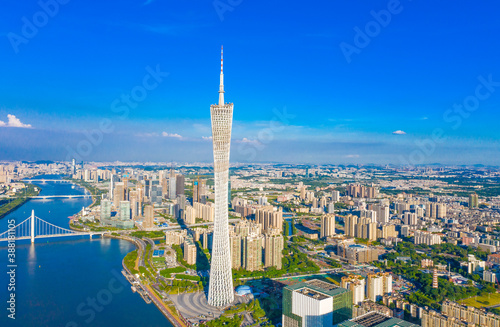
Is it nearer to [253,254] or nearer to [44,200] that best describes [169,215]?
[44,200]

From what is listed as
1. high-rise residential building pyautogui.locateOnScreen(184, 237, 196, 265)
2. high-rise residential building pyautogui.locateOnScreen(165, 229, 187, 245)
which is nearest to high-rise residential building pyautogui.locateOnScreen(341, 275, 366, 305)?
high-rise residential building pyautogui.locateOnScreen(184, 237, 196, 265)

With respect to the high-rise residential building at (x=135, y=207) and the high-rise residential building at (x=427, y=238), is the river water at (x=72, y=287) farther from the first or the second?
the high-rise residential building at (x=427, y=238)

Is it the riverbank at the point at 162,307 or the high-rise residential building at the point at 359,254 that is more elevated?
the high-rise residential building at the point at 359,254

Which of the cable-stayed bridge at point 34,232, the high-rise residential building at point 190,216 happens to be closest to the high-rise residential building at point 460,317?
the cable-stayed bridge at point 34,232

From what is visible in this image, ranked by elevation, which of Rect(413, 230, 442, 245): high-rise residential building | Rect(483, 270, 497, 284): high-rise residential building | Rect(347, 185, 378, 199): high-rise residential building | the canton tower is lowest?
Rect(483, 270, 497, 284): high-rise residential building

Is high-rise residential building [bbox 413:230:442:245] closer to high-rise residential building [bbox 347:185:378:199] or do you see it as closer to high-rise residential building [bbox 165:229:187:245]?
high-rise residential building [bbox 165:229:187:245]
